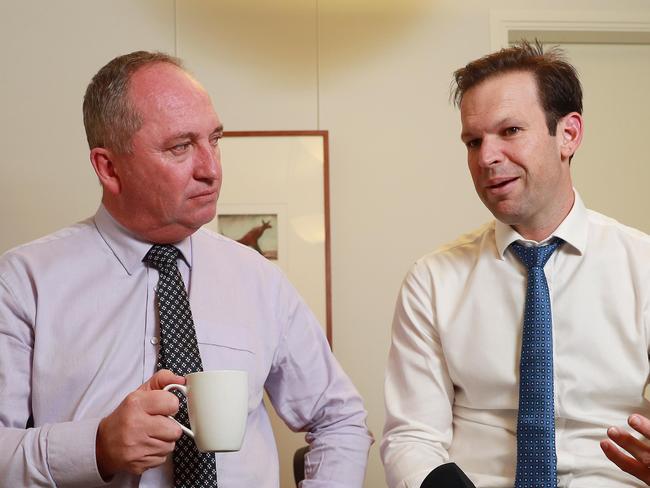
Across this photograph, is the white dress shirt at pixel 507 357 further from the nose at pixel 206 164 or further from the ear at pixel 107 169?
the ear at pixel 107 169

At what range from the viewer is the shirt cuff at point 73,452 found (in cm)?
133

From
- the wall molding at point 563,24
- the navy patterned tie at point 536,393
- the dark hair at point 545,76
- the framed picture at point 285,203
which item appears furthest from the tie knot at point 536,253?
the wall molding at point 563,24

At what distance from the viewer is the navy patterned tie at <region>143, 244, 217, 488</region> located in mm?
1431

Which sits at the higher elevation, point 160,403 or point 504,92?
point 504,92

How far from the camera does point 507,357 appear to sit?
5.93ft

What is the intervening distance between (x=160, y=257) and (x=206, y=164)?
19 cm

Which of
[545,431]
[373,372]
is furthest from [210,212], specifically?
[373,372]

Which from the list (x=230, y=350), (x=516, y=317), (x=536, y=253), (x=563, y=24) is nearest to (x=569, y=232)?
(x=536, y=253)

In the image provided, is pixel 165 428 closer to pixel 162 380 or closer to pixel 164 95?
pixel 162 380

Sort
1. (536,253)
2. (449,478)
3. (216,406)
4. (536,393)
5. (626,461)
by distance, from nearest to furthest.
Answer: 1. (216,406)
2. (449,478)
3. (626,461)
4. (536,393)
5. (536,253)

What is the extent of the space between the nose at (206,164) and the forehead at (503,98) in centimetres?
59

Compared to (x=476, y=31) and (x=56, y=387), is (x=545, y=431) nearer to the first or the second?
(x=56, y=387)

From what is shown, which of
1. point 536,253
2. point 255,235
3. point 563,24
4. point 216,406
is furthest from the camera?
point 563,24

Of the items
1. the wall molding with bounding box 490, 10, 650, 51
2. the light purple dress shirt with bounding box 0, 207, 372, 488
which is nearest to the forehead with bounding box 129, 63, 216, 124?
the light purple dress shirt with bounding box 0, 207, 372, 488
